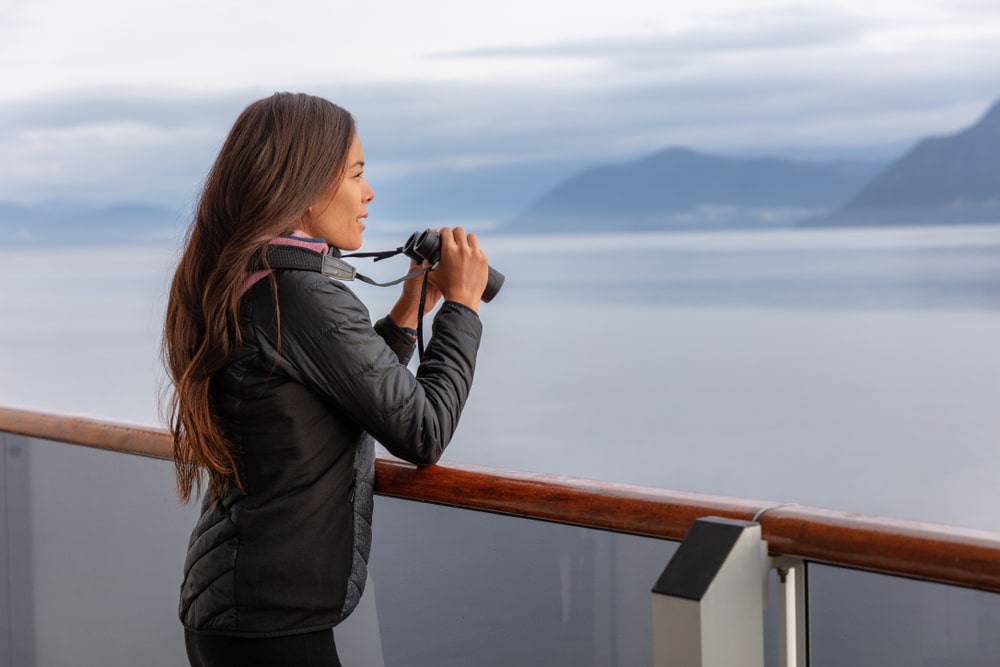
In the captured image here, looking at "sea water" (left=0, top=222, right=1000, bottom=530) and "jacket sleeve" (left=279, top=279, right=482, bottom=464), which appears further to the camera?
"sea water" (left=0, top=222, right=1000, bottom=530)

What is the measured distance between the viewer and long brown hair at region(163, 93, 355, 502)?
3.81 ft

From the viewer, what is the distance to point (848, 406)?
25.9m

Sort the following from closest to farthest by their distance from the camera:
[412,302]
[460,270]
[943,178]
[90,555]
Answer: [460,270], [412,302], [90,555], [943,178]

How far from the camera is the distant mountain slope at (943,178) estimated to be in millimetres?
24938

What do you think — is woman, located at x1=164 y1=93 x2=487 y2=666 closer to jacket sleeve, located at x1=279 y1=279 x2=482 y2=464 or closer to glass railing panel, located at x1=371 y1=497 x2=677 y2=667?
jacket sleeve, located at x1=279 y1=279 x2=482 y2=464

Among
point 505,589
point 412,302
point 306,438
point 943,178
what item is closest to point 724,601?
point 505,589

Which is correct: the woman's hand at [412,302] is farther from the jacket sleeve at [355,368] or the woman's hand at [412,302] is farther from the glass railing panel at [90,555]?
the glass railing panel at [90,555]

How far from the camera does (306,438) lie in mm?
1170

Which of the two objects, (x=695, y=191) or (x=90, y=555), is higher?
(x=695, y=191)

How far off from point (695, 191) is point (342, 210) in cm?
2821

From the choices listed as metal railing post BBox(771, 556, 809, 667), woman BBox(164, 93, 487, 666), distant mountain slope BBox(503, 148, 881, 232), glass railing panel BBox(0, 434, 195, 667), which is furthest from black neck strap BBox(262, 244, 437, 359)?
distant mountain slope BBox(503, 148, 881, 232)

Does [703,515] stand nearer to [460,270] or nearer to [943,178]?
[460,270]

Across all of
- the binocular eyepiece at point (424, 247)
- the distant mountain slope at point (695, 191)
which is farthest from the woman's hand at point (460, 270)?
the distant mountain slope at point (695, 191)

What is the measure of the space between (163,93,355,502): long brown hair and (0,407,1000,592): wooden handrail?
25cm
